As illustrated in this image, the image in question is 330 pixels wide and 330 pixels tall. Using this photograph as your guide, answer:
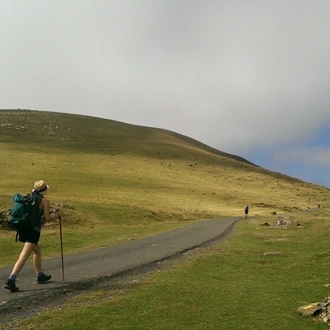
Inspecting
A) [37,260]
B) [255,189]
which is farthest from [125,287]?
[255,189]

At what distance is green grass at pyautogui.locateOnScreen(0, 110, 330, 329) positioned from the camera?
30.9ft

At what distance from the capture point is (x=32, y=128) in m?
136

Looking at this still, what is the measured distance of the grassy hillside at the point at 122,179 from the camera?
4318 cm

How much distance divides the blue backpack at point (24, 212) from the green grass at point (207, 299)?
251 cm

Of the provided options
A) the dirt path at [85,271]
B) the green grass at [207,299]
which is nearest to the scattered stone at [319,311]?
the green grass at [207,299]

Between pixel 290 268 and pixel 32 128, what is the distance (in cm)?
13077

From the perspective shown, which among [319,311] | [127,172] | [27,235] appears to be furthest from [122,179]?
[319,311]

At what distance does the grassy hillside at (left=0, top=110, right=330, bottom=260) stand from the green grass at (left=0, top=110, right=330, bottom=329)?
1.00 feet

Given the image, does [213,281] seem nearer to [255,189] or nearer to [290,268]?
[290,268]

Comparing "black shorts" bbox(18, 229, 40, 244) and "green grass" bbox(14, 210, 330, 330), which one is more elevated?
"black shorts" bbox(18, 229, 40, 244)

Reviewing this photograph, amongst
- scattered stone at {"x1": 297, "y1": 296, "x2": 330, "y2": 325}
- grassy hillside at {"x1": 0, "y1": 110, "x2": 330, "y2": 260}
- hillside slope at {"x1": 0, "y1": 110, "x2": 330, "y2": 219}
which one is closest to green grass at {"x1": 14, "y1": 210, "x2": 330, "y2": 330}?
scattered stone at {"x1": 297, "y1": 296, "x2": 330, "y2": 325}

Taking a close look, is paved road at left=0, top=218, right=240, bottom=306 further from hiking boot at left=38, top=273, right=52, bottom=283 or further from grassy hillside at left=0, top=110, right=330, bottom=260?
grassy hillside at left=0, top=110, right=330, bottom=260

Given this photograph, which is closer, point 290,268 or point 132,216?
point 290,268

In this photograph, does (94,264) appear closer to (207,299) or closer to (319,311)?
(207,299)
